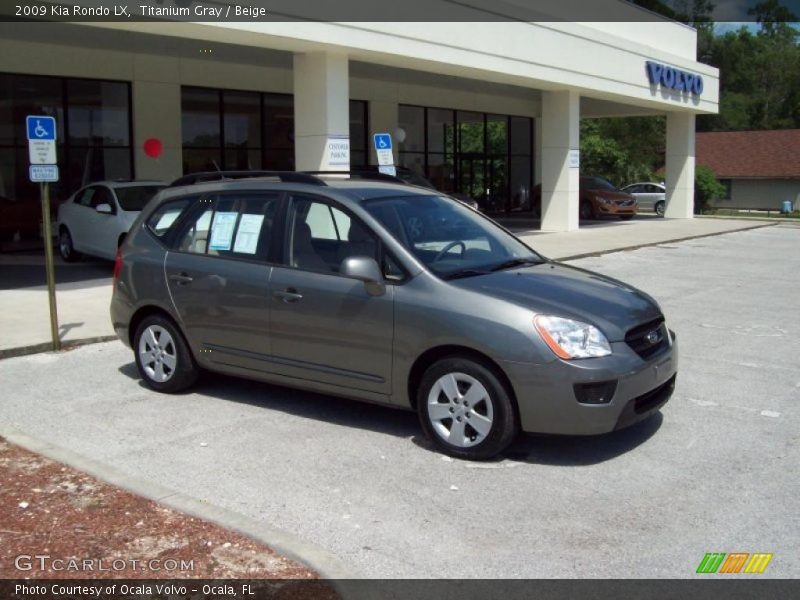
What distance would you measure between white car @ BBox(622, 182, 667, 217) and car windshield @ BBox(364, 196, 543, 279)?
112 feet

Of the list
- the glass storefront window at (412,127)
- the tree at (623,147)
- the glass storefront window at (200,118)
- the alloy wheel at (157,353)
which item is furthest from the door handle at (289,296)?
the tree at (623,147)

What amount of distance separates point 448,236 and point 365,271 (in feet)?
3.18

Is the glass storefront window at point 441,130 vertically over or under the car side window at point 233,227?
over

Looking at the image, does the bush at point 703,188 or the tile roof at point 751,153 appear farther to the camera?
the tile roof at point 751,153

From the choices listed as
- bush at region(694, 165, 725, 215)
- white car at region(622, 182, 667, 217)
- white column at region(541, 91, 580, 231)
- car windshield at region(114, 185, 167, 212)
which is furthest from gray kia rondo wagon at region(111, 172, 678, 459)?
bush at region(694, 165, 725, 215)

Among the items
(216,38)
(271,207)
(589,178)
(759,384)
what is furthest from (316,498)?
(589,178)

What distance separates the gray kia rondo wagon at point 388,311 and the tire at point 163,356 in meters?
0.01

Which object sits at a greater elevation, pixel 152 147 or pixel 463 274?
pixel 152 147

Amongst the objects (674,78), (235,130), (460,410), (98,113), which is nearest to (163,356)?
(460,410)

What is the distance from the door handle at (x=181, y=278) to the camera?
705 cm

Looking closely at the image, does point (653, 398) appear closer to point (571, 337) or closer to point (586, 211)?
point (571, 337)

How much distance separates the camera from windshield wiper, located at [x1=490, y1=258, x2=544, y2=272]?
6.43 m

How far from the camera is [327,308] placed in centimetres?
623

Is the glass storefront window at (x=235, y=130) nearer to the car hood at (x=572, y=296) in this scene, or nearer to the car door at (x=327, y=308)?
the car door at (x=327, y=308)
